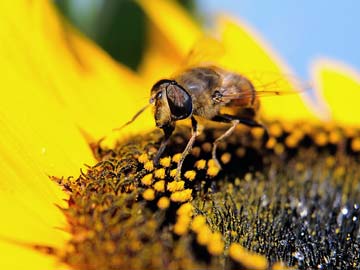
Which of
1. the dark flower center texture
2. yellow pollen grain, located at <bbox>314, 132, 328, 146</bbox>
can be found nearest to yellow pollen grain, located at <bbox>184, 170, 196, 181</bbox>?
the dark flower center texture

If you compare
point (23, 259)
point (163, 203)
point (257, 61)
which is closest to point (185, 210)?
point (163, 203)

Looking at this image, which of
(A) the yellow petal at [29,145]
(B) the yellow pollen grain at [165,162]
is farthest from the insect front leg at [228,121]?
(A) the yellow petal at [29,145]

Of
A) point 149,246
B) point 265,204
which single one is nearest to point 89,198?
point 149,246

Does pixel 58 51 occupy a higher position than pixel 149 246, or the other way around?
pixel 58 51

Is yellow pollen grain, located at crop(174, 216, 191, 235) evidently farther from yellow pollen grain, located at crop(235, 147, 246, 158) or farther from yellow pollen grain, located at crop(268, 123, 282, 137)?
yellow pollen grain, located at crop(268, 123, 282, 137)

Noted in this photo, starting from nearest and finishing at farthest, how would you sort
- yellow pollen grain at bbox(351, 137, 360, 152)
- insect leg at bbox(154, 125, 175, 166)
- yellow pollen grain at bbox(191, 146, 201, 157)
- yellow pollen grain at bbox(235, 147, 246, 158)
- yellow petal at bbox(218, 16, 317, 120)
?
1. insect leg at bbox(154, 125, 175, 166)
2. yellow pollen grain at bbox(191, 146, 201, 157)
3. yellow pollen grain at bbox(235, 147, 246, 158)
4. yellow pollen grain at bbox(351, 137, 360, 152)
5. yellow petal at bbox(218, 16, 317, 120)

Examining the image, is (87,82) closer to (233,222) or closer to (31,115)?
(31,115)
